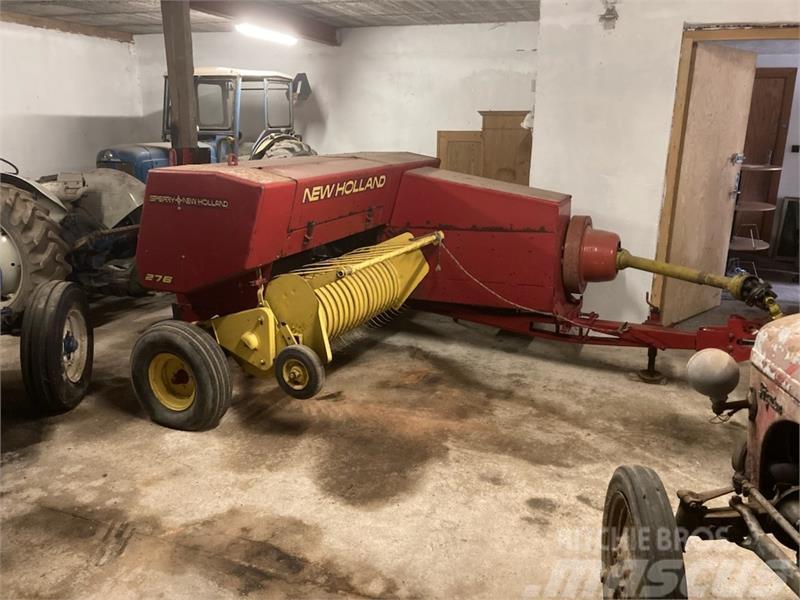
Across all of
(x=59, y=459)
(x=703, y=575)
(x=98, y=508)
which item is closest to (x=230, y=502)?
(x=98, y=508)

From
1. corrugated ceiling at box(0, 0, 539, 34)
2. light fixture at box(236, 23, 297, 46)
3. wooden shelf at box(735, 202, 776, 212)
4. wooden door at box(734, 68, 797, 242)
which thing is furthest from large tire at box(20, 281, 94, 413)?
wooden door at box(734, 68, 797, 242)

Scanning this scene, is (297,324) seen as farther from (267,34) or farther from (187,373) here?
(267,34)

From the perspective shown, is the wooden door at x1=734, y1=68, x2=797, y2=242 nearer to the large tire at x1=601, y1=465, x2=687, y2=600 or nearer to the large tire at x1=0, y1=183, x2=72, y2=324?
the large tire at x1=601, y1=465, x2=687, y2=600

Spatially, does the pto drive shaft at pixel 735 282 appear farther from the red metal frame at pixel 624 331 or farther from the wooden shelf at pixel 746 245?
the wooden shelf at pixel 746 245

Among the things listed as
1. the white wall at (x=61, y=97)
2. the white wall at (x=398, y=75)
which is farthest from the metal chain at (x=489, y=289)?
the white wall at (x=61, y=97)

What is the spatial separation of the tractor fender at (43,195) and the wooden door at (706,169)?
167 inches

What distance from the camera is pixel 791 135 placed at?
7219 mm

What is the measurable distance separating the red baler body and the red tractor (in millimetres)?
1655

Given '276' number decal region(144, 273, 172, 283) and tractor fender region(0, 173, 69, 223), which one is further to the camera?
tractor fender region(0, 173, 69, 223)

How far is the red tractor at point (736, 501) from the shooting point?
1.49 m

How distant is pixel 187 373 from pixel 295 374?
1.91 ft

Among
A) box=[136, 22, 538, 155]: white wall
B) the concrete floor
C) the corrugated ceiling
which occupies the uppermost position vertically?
the corrugated ceiling

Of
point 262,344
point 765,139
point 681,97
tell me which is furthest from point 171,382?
point 765,139

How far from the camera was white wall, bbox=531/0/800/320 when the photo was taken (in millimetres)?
4105
